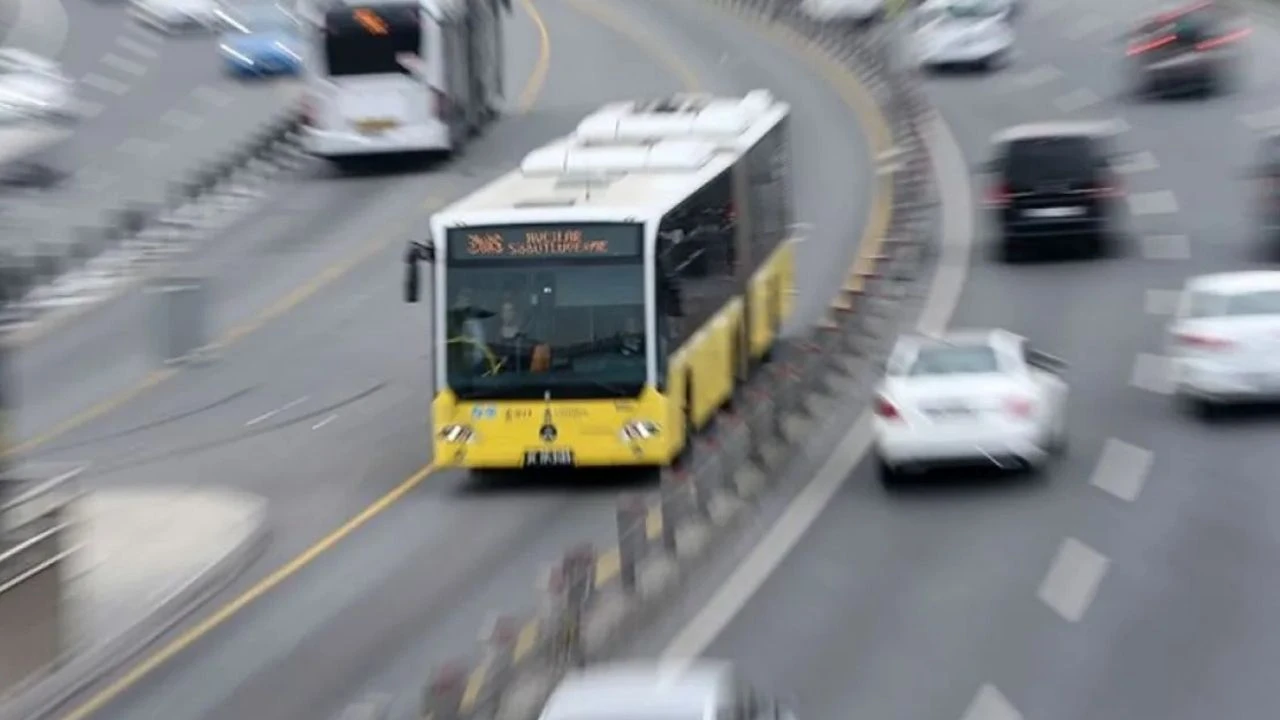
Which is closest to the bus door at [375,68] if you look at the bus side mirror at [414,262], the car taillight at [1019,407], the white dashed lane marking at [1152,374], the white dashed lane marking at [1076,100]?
the white dashed lane marking at [1076,100]

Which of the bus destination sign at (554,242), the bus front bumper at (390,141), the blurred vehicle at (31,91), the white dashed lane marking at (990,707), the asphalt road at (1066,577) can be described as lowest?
the white dashed lane marking at (990,707)

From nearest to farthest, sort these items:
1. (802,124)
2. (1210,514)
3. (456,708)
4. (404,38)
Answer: (456,708) → (1210,514) → (404,38) → (802,124)

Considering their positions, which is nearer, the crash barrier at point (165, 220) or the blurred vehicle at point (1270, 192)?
the blurred vehicle at point (1270, 192)

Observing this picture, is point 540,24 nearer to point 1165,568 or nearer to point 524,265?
point 524,265

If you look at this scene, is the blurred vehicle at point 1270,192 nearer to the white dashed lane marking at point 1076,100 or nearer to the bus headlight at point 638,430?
the bus headlight at point 638,430

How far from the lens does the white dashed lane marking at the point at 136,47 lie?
65.6 metres

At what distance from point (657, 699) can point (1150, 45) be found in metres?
43.5

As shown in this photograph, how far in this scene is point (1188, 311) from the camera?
28.2m

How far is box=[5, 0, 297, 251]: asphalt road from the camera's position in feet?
158

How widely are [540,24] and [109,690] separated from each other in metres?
52.0

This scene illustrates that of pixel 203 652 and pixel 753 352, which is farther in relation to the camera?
pixel 753 352

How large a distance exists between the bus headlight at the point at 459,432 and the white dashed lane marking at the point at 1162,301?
12.5 meters

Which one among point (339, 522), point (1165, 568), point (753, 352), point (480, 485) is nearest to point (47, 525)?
point (339, 522)

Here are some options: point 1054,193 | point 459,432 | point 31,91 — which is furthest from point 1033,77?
point 459,432
